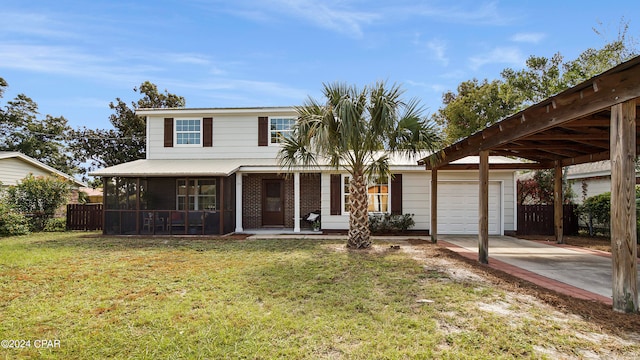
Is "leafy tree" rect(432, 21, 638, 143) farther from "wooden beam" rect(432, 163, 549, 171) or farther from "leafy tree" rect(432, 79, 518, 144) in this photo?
"wooden beam" rect(432, 163, 549, 171)

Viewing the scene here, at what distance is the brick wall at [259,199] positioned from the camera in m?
14.8

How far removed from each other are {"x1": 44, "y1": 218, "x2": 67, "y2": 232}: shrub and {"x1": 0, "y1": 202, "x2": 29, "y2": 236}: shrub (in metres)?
0.95

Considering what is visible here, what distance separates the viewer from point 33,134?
1113 inches

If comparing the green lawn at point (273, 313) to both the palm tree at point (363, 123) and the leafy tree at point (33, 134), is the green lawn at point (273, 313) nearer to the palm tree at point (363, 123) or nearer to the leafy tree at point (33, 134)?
the palm tree at point (363, 123)

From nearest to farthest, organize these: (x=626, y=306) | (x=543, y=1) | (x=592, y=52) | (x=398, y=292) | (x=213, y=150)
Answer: (x=626, y=306) < (x=398, y=292) < (x=543, y=1) < (x=213, y=150) < (x=592, y=52)

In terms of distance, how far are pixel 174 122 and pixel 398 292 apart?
12999 mm

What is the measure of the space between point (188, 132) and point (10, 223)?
7344 millimetres

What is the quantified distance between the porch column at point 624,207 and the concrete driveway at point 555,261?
2.73 ft

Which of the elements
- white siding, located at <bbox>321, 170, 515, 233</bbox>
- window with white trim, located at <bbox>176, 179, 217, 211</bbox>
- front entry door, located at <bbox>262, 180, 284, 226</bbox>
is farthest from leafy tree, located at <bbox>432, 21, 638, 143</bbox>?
window with white trim, located at <bbox>176, 179, 217, 211</bbox>

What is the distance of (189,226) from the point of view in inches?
499

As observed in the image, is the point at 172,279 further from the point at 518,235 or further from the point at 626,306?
the point at 518,235

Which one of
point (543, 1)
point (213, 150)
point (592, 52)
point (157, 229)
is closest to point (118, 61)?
point (213, 150)

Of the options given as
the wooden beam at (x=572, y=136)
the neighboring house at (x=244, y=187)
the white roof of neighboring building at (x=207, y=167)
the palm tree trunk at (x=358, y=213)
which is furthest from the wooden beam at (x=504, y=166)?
the wooden beam at (x=572, y=136)

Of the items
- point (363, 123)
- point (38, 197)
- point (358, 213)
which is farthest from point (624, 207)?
point (38, 197)
